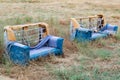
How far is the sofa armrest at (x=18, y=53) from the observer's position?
5.39 meters

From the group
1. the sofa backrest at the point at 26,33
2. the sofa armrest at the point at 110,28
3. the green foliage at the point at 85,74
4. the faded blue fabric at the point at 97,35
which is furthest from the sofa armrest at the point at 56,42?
the sofa armrest at the point at 110,28

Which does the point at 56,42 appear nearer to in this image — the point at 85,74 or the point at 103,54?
the point at 103,54

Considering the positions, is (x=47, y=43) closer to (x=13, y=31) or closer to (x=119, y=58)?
(x=13, y=31)

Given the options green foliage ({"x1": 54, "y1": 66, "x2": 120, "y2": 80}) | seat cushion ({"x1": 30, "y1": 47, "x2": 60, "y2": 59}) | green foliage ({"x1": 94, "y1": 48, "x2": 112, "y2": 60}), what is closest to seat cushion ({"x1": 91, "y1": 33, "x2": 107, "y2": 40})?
green foliage ({"x1": 94, "y1": 48, "x2": 112, "y2": 60})

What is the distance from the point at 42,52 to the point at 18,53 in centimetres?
60

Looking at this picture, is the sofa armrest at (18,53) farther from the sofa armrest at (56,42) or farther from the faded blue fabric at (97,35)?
the faded blue fabric at (97,35)

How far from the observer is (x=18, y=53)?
5.48 metres

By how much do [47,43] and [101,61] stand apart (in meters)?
1.21

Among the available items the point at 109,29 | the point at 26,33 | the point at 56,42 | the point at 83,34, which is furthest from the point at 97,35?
the point at 26,33

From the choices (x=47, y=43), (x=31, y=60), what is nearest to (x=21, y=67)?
(x=31, y=60)

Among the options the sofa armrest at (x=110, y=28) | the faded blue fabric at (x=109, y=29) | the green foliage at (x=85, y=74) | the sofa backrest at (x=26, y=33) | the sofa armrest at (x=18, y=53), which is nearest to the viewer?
the green foliage at (x=85, y=74)

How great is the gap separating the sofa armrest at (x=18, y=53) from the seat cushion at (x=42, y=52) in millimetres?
238

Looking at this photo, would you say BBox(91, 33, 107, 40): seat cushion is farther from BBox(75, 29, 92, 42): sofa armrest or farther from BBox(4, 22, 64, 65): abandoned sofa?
BBox(4, 22, 64, 65): abandoned sofa

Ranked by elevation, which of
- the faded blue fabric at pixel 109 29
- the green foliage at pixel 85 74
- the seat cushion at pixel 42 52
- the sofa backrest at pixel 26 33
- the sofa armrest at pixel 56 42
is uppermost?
the sofa backrest at pixel 26 33
